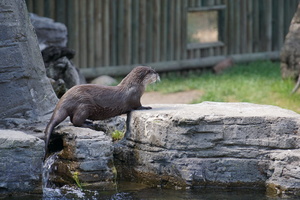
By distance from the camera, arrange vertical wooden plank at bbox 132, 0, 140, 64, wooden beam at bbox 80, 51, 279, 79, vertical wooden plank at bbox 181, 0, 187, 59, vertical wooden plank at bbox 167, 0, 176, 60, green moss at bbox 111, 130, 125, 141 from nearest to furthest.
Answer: green moss at bbox 111, 130, 125, 141 → wooden beam at bbox 80, 51, 279, 79 → vertical wooden plank at bbox 132, 0, 140, 64 → vertical wooden plank at bbox 167, 0, 176, 60 → vertical wooden plank at bbox 181, 0, 187, 59

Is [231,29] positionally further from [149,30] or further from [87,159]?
[87,159]

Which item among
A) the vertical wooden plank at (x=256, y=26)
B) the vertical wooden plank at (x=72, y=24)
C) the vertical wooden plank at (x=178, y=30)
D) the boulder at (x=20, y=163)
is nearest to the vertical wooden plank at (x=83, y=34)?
the vertical wooden plank at (x=72, y=24)

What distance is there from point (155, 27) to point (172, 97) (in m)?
2.80

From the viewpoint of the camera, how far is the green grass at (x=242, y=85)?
11.3m

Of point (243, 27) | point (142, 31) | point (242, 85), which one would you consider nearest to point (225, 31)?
point (243, 27)

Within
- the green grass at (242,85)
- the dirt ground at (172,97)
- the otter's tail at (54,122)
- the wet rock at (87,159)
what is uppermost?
the otter's tail at (54,122)

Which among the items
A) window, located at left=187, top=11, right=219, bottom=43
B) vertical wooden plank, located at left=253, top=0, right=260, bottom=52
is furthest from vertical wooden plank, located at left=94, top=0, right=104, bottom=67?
window, located at left=187, top=11, right=219, bottom=43

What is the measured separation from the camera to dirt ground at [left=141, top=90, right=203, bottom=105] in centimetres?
1158

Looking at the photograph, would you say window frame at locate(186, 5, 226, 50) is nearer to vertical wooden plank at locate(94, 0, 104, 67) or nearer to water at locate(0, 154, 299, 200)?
vertical wooden plank at locate(94, 0, 104, 67)

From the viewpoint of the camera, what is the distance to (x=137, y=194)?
656 centimetres

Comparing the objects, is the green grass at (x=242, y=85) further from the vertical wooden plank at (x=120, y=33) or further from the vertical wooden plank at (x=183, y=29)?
the vertical wooden plank at (x=120, y=33)

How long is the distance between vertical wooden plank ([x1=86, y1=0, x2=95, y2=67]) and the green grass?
149 cm

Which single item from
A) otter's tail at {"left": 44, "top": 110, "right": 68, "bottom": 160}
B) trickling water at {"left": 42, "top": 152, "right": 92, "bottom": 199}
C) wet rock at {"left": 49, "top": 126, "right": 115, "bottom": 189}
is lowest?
trickling water at {"left": 42, "top": 152, "right": 92, "bottom": 199}

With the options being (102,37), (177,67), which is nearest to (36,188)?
(102,37)
